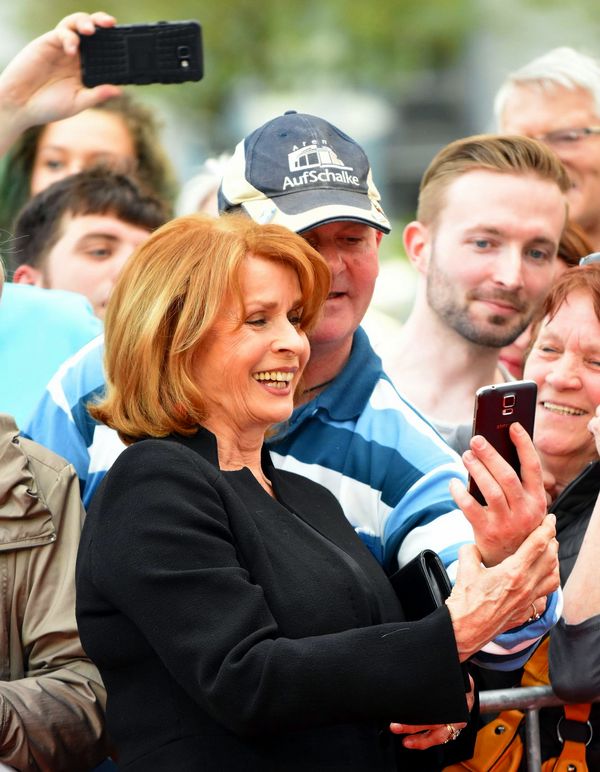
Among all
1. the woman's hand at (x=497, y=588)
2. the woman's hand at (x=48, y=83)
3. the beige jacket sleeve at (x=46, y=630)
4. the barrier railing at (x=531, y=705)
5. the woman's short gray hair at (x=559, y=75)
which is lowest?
the barrier railing at (x=531, y=705)

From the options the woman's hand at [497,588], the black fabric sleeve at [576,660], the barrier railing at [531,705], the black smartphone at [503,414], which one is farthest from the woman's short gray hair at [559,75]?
the woman's hand at [497,588]

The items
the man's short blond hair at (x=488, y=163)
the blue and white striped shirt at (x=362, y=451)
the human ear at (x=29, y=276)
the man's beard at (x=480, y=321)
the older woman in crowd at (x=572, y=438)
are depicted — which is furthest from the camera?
the human ear at (x=29, y=276)

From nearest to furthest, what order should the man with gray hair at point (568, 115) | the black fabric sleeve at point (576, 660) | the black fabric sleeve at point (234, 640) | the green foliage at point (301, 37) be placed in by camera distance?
1. the black fabric sleeve at point (234, 640)
2. the black fabric sleeve at point (576, 660)
3. the man with gray hair at point (568, 115)
4. the green foliage at point (301, 37)

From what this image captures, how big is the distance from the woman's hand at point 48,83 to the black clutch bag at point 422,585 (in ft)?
5.25

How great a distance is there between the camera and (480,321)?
4402 millimetres

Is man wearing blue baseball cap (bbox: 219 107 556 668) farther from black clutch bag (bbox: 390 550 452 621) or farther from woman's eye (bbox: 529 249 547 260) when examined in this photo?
woman's eye (bbox: 529 249 547 260)

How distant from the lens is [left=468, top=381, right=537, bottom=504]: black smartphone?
2654 mm

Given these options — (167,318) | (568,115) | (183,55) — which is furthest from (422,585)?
(568,115)

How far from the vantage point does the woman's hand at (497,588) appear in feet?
8.23

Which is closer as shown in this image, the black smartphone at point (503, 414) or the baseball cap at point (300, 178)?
the black smartphone at point (503, 414)

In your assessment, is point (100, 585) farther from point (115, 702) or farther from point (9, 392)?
point (9, 392)

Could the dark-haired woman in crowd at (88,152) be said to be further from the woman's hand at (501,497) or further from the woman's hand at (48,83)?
the woman's hand at (501,497)

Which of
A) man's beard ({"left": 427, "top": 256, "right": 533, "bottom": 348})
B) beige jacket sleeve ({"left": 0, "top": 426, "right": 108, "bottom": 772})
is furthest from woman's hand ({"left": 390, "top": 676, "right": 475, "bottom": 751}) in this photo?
man's beard ({"left": 427, "top": 256, "right": 533, "bottom": 348})

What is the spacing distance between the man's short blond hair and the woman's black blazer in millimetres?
2220
